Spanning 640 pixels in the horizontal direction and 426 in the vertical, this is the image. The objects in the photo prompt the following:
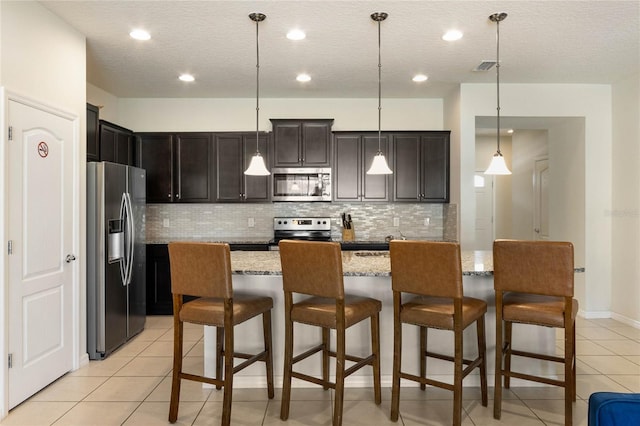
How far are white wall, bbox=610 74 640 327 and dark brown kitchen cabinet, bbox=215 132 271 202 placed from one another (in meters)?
4.11

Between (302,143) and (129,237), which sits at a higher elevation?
(302,143)

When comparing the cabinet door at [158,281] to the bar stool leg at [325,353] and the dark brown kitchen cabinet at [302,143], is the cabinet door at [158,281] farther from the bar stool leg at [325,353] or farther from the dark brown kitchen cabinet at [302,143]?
the bar stool leg at [325,353]

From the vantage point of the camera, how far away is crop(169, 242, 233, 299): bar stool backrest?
2.47 m

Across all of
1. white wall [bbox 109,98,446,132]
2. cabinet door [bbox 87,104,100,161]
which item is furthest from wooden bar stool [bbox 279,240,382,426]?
white wall [bbox 109,98,446,132]

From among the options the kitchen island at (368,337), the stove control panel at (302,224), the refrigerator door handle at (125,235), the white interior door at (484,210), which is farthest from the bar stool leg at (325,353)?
the white interior door at (484,210)

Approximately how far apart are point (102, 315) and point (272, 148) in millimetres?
2708

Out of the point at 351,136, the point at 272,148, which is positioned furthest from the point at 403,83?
the point at 272,148

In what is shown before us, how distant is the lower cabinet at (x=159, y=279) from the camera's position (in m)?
5.12

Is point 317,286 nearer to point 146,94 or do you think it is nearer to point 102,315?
point 102,315

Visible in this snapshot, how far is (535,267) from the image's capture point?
8.14ft

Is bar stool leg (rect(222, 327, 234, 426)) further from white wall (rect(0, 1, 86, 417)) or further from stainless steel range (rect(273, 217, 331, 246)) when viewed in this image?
stainless steel range (rect(273, 217, 331, 246))

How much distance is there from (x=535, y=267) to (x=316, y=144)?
3.36 m

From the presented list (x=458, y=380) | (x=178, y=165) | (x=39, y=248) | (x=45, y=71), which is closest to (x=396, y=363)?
(x=458, y=380)

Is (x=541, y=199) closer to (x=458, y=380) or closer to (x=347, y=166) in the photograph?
(x=347, y=166)
